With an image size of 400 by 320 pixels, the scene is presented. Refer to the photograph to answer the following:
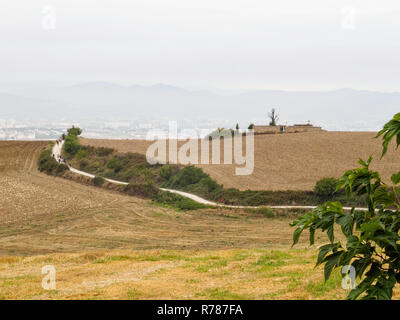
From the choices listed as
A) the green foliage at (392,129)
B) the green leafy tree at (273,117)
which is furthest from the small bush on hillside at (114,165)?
the green foliage at (392,129)

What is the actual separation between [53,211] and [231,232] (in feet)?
55.0

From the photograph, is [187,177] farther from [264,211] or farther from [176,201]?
[264,211]

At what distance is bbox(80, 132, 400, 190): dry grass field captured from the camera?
4859 centimetres

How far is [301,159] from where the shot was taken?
57.8m

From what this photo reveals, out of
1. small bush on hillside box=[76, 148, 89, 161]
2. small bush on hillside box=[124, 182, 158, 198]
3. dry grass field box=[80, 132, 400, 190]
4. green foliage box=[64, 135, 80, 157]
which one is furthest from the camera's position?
green foliage box=[64, 135, 80, 157]

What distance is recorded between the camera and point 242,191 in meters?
44.8

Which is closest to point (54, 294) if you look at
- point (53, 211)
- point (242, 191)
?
point (53, 211)

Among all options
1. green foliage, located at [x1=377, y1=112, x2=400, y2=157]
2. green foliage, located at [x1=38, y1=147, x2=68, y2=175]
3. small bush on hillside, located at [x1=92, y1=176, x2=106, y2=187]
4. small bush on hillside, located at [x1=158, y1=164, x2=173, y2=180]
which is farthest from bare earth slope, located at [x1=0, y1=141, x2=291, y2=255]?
green foliage, located at [x1=377, y1=112, x2=400, y2=157]

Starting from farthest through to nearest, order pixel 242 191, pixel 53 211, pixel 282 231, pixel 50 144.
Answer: pixel 50 144, pixel 242 191, pixel 53 211, pixel 282 231

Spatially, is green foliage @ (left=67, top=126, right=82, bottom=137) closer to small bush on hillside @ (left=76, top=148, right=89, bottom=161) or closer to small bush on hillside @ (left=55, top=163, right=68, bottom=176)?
small bush on hillside @ (left=76, top=148, right=89, bottom=161)

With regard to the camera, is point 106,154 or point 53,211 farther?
point 106,154

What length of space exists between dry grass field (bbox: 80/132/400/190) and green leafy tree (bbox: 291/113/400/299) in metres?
38.8
